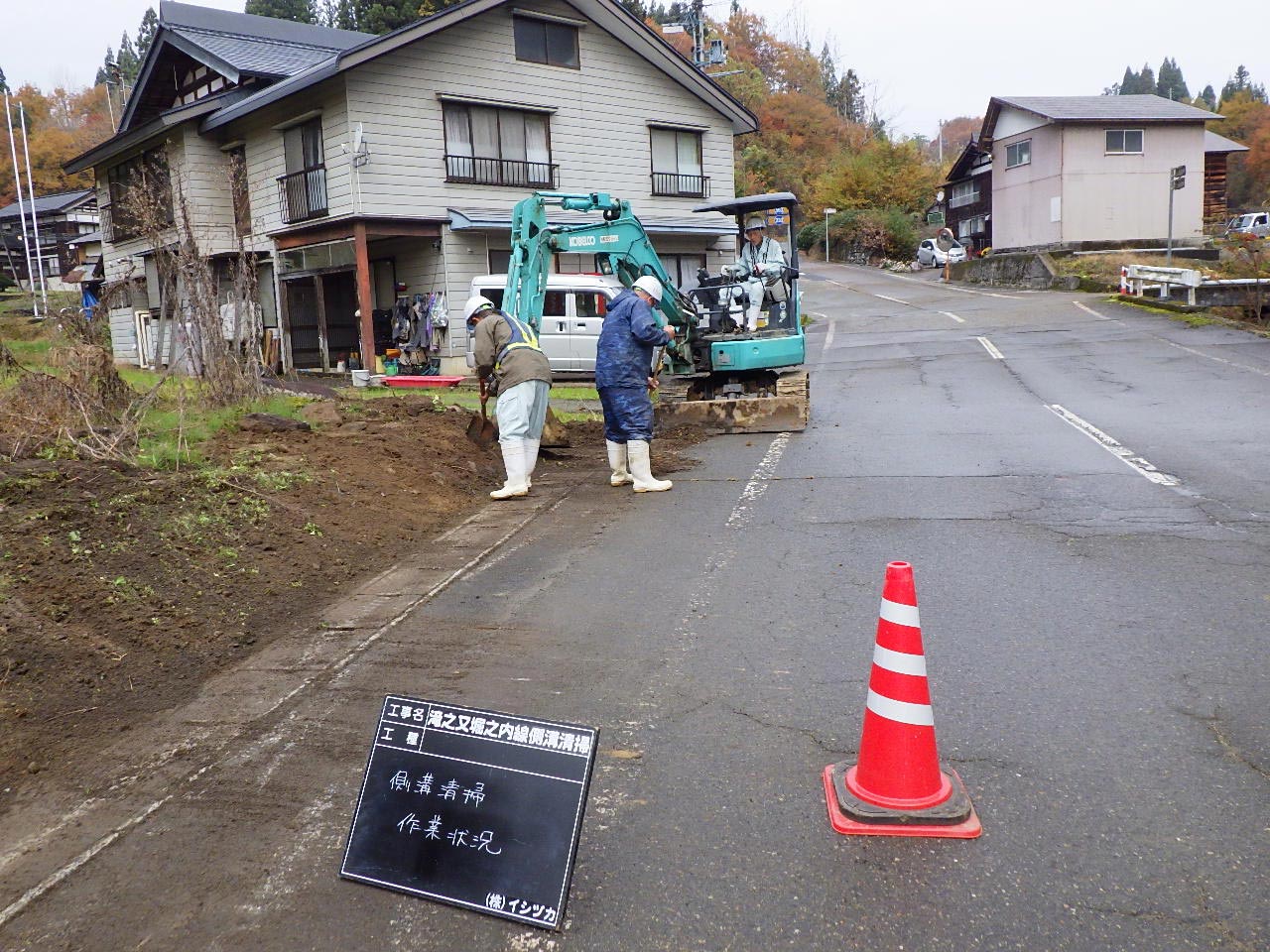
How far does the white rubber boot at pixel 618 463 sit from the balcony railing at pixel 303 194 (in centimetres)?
1455

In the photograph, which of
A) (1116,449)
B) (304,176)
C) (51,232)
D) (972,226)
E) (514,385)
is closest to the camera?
(514,385)

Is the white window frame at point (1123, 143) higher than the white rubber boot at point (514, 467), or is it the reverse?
the white window frame at point (1123, 143)

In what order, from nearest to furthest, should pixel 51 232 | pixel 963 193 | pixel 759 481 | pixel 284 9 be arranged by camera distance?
pixel 759 481
pixel 51 232
pixel 963 193
pixel 284 9

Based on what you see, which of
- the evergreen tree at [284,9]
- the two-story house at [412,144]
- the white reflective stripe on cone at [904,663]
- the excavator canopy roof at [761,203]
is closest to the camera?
the white reflective stripe on cone at [904,663]

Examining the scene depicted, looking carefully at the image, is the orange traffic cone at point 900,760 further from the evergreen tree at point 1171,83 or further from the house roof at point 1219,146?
the evergreen tree at point 1171,83

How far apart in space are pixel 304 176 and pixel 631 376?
15.8m

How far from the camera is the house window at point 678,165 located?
2609 cm

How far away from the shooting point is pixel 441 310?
864 inches

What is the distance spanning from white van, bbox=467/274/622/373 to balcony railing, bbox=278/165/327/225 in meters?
4.33

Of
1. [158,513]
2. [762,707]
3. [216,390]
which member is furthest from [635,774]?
[216,390]

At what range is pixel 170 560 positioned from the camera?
6.19 meters

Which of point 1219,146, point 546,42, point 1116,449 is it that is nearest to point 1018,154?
point 1219,146

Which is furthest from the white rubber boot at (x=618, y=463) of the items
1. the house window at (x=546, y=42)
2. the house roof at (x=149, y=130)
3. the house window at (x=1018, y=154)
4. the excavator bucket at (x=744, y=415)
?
the house window at (x=1018, y=154)

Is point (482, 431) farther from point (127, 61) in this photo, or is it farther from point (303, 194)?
point (127, 61)
